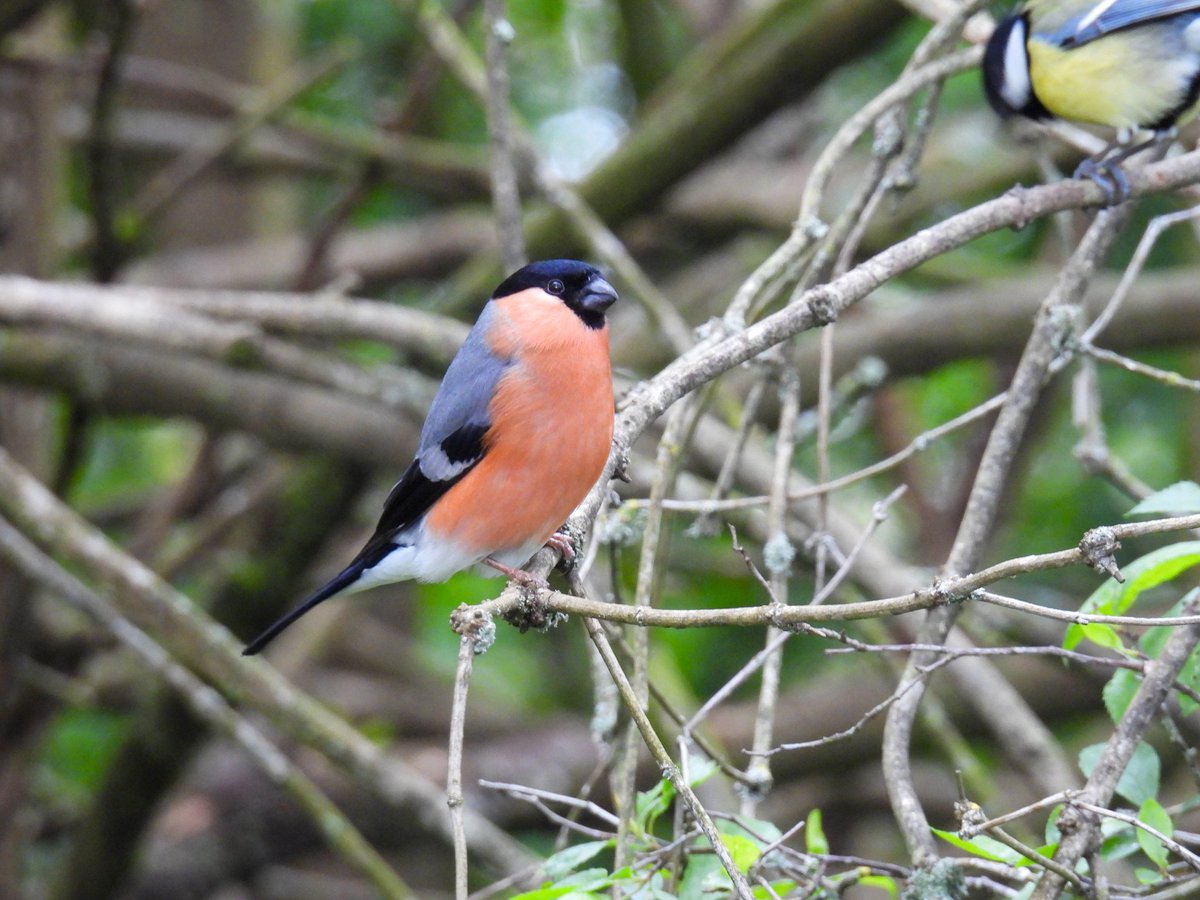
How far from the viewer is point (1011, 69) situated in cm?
381

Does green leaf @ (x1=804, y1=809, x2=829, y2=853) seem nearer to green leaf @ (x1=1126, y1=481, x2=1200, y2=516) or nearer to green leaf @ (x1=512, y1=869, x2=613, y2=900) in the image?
green leaf @ (x1=512, y1=869, x2=613, y2=900)

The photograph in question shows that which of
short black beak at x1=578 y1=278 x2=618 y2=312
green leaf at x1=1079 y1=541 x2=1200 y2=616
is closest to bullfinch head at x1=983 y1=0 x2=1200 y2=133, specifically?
short black beak at x1=578 y1=278 x2=618 y2=312

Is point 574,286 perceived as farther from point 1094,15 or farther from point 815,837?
point 1094,15

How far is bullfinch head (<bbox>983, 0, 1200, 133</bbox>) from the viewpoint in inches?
141

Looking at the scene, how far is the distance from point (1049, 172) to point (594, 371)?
4.58 feet

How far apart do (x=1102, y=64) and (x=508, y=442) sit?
199cm

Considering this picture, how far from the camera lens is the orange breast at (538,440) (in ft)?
9.84

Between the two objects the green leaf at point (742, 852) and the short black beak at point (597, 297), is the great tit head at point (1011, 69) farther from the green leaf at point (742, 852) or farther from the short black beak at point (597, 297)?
the green leaf at point (742, 852)

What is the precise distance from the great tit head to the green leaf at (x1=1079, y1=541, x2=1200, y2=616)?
210cm

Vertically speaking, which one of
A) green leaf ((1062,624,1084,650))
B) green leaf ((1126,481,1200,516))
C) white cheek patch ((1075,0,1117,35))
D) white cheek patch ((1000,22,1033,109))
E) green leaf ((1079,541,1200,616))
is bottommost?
green leaf ((1062,624,1084,650))

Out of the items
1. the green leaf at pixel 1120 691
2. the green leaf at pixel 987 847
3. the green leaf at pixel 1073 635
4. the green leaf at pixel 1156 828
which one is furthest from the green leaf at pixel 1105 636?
the green leaf at pixel 987 847

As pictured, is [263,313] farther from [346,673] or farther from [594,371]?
[346,673]

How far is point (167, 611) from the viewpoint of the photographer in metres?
4.09

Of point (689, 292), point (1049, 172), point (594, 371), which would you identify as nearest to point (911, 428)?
point (689, 292)
